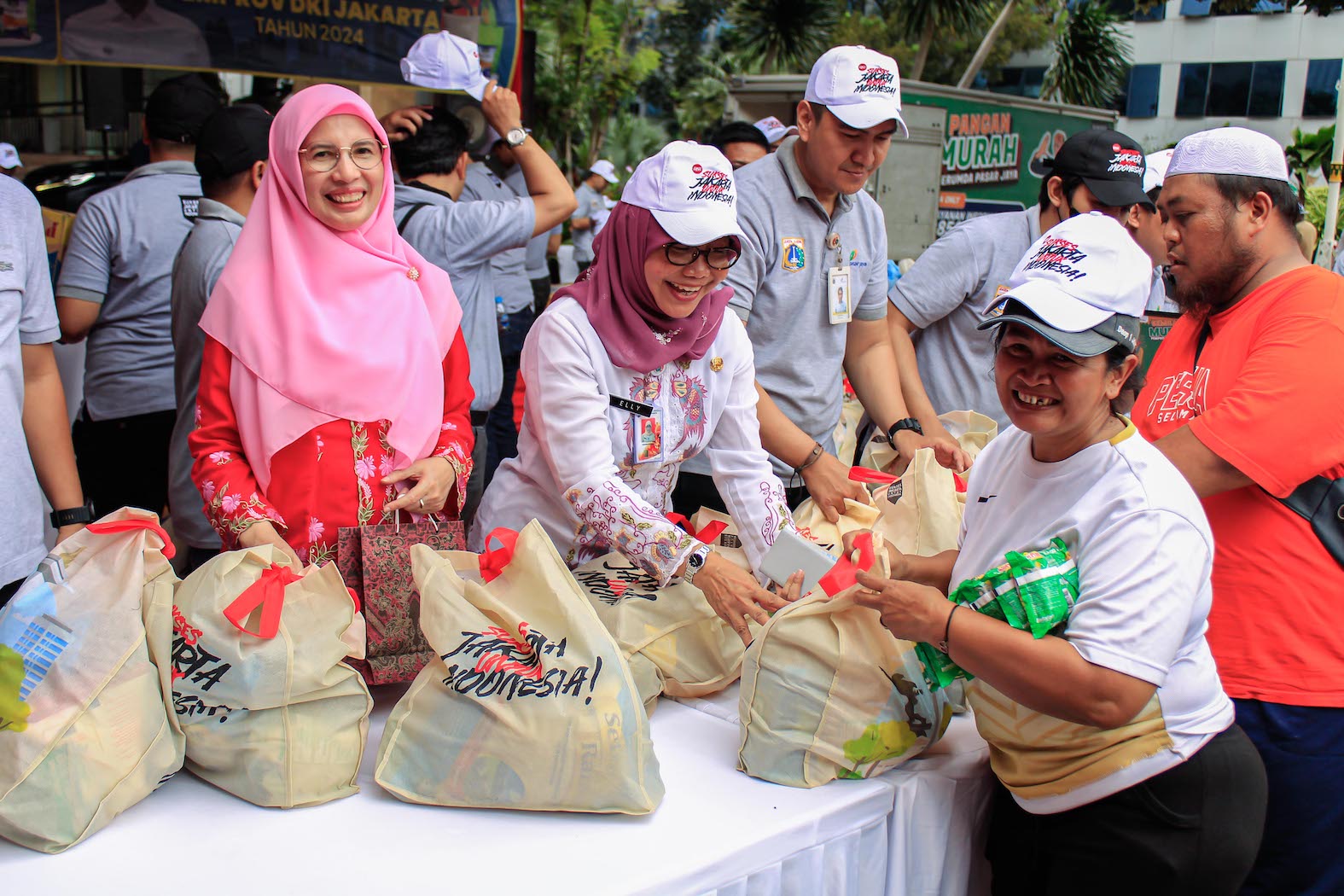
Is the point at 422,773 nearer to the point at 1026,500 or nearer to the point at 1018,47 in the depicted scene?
the point at 1026,500

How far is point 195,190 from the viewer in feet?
10.6

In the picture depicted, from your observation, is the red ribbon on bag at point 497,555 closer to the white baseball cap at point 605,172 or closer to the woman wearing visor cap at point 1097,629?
the woman wearing visor cap at point 1097,629

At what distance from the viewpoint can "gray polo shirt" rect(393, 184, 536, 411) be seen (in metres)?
2.95

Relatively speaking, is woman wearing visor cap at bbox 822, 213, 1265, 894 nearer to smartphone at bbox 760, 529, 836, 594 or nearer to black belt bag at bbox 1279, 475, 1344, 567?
smartphone at bbox 760, 529, 836, 594

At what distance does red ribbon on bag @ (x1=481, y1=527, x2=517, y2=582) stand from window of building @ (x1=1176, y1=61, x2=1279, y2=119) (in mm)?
31875

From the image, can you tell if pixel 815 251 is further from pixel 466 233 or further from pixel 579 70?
pixel 579 70

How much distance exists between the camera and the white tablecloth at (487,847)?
149cm

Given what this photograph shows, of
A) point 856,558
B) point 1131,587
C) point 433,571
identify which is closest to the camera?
point 1131,587

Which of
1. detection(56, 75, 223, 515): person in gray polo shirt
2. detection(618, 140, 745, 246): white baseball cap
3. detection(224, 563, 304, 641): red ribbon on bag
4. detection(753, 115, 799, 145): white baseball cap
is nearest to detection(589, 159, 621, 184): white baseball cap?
detection(753, 115, 799, 145): white baseball cap

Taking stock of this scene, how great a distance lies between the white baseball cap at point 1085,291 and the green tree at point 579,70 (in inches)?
811

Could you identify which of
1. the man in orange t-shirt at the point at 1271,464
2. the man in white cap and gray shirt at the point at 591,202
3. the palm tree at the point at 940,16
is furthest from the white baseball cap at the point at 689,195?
the palm tree at the point at 940,16

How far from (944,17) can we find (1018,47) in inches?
424

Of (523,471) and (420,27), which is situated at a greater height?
(420,27)

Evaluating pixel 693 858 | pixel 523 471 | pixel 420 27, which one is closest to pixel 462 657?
pixel 693 858
